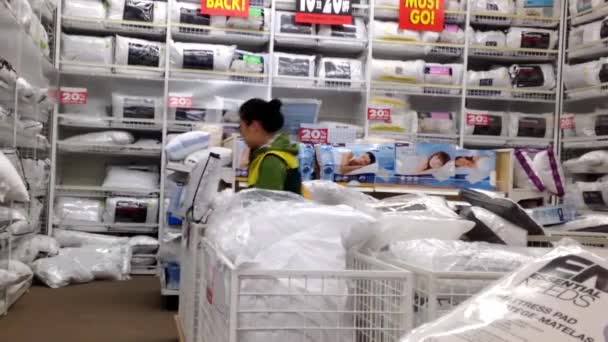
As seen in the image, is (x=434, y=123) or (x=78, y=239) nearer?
(x=78, y=239)

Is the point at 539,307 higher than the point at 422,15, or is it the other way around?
the point at 422,15

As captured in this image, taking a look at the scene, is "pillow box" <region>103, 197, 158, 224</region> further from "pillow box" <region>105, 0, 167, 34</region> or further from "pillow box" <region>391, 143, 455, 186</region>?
"pillow box" <region>391, 143, 455, 186</region>

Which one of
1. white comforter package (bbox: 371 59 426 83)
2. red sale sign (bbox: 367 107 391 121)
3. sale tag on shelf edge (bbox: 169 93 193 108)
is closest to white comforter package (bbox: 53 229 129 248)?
sale tag on shelf edge (bbox: 169 93 193 108)

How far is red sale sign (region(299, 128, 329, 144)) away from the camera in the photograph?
4742 mm

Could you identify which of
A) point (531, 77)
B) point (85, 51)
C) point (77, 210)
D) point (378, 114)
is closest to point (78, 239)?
point (77, 210)

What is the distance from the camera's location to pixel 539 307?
66 cm

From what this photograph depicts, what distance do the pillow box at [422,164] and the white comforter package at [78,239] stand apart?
8.59 feet

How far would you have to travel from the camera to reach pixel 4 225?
11.3 feet

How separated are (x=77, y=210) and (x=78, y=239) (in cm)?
24

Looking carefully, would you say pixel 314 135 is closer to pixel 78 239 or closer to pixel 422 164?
pixel 422 164

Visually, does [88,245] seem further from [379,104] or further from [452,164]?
[452,164]

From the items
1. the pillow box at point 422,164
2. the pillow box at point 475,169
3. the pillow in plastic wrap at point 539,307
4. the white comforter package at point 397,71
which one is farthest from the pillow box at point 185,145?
the pillow in plastic wrap at point 539,307

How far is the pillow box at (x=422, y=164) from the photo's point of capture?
355 centimetres

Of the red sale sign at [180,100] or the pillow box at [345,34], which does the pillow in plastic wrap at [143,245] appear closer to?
the red sale sign at [180,100]
